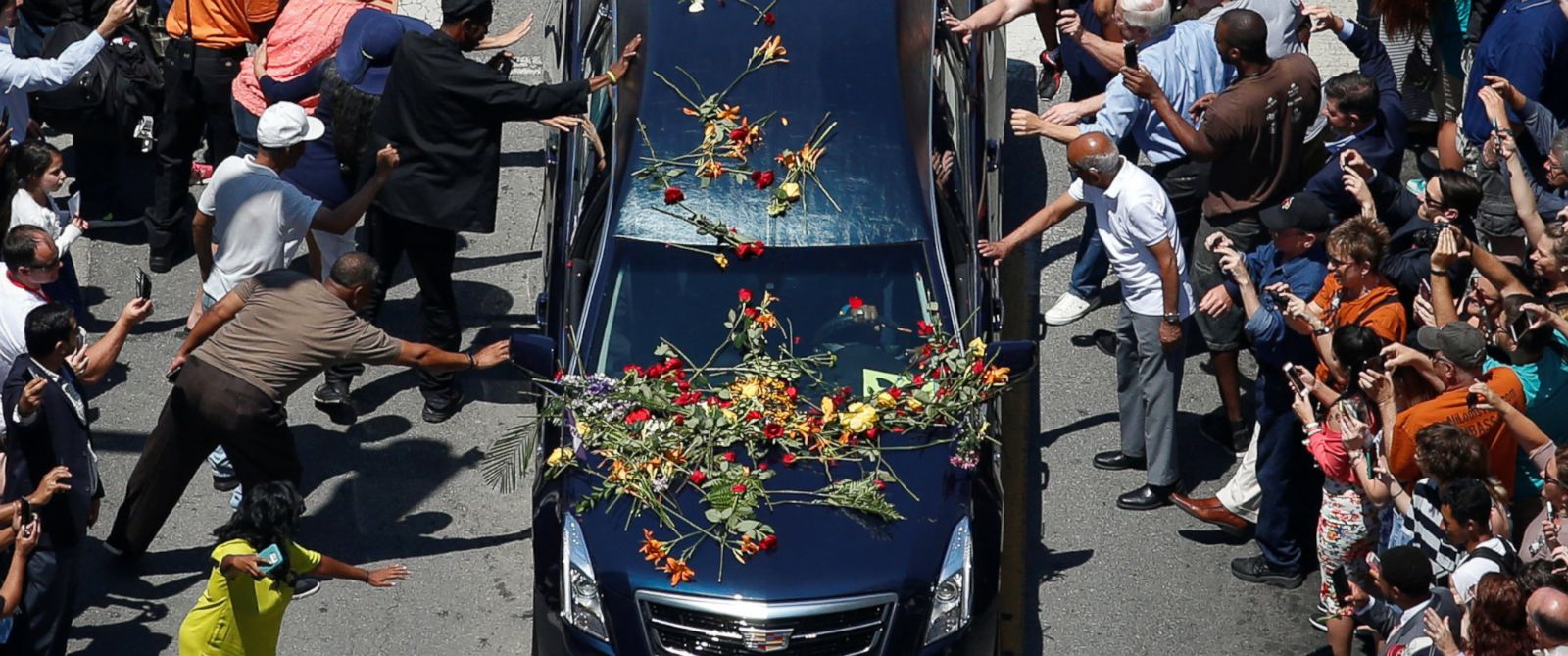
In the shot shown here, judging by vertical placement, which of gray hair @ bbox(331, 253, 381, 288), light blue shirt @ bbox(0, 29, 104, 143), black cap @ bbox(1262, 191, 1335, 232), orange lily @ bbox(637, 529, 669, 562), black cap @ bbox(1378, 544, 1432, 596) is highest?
light blue shirt @ bbox(0, 29, 104, 143)

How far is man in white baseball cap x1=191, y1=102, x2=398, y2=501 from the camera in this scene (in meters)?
9.66

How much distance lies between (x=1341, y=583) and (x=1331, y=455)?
1.91ft

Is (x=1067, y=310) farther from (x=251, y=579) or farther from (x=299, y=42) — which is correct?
(x=251, y=579)

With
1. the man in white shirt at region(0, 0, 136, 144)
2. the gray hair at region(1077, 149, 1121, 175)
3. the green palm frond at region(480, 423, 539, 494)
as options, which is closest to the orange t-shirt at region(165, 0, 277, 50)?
the man in white shirt at region(0, 0, 136, 144)

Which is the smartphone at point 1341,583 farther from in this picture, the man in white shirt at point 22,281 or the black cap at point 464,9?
the man in white shirt at point 22,281

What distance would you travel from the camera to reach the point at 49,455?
8125 millimetres

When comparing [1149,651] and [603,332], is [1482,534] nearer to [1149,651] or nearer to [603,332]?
[1149,651]

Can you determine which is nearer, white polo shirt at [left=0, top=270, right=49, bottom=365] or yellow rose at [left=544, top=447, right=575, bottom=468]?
yellow rose at [left=544, top=447, right=575, bottom=468]

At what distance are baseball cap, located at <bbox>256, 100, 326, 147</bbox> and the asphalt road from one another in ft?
5.36

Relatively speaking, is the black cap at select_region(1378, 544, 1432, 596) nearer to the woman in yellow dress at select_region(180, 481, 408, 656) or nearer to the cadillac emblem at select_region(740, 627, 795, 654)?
the cadillac emblem at select_region(740, 627, 795, 654)

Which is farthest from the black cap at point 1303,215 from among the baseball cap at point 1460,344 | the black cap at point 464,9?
the black cap at point 464,9

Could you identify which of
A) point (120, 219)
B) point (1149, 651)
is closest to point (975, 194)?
point (1149, 651)

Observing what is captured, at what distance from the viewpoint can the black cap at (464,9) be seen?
392 inches

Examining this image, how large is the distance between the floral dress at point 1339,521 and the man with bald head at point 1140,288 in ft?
4.28
